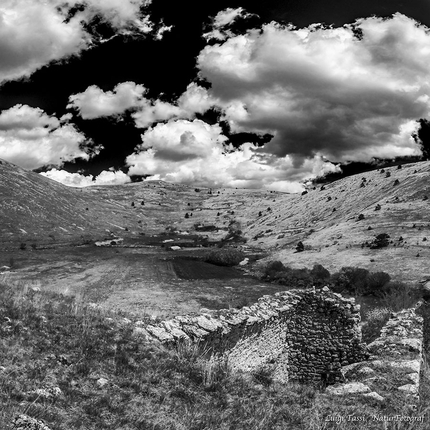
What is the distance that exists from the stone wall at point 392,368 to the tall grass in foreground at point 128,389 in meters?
1.13

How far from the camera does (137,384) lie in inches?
307

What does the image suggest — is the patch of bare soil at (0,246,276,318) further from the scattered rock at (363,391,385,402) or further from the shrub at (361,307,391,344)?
the scattered rock at (363,391,385,402)

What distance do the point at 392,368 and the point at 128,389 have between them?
915cm

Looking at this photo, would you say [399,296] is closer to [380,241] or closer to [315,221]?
[380,241]

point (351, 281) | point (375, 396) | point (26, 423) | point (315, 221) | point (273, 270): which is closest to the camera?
point (26, 423)

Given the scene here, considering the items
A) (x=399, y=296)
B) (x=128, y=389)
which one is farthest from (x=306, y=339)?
(x=399, y=296)

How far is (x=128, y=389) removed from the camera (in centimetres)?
762

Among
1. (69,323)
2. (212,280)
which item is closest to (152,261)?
(212,280)

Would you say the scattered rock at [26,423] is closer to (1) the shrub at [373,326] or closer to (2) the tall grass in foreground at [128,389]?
(2) the tall grass in foreground at [128,389]

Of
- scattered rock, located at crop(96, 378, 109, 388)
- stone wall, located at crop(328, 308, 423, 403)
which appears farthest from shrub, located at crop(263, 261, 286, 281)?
scattered rock, located at crop(96, 378, 109, 388)

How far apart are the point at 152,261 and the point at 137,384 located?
232 ft

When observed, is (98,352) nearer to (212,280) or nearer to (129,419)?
(129,419)

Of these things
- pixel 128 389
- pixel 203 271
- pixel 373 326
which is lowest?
pixel 373 326

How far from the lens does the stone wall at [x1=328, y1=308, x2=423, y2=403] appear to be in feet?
31.4
